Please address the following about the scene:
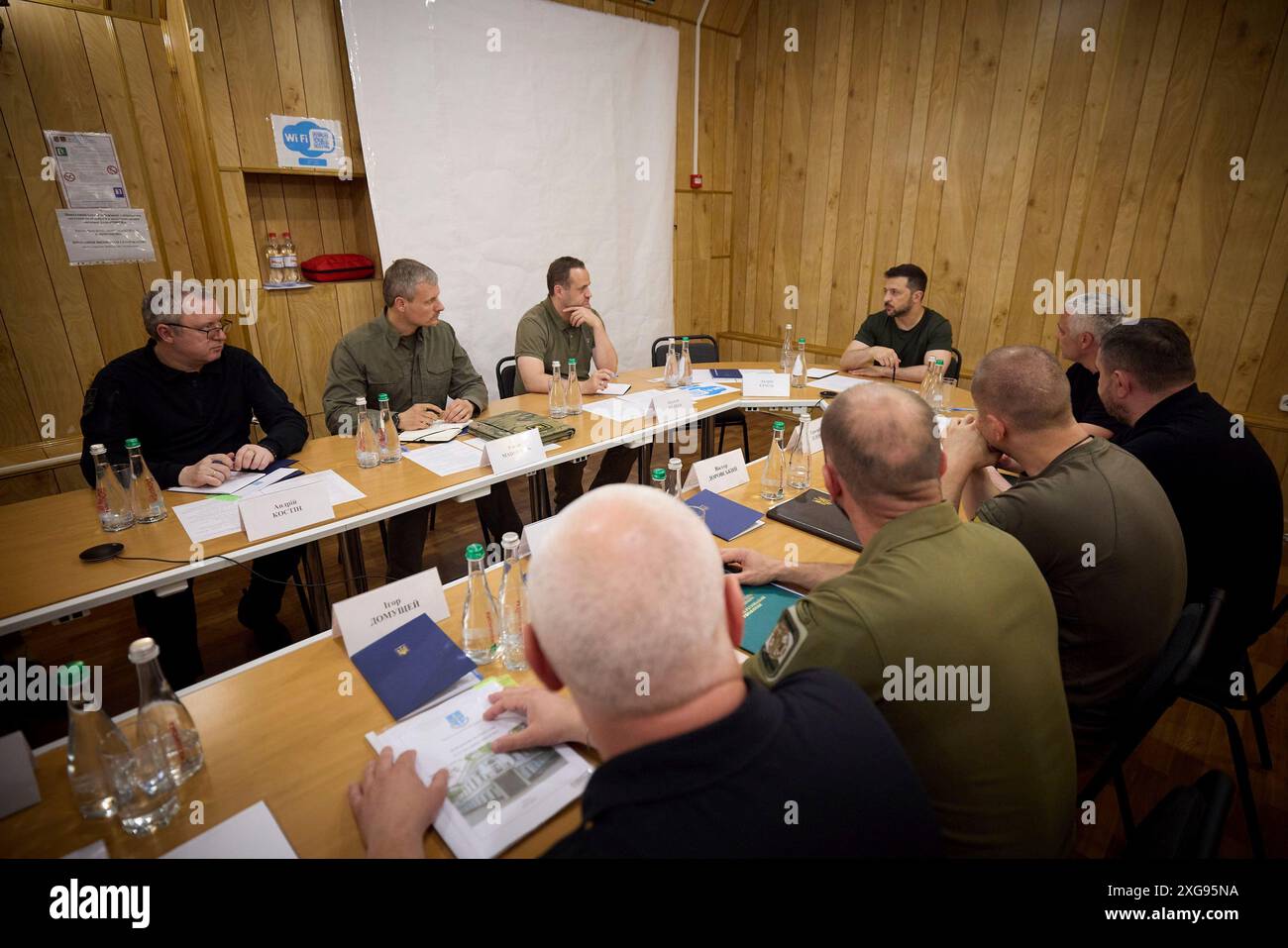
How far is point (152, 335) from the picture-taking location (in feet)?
7.84

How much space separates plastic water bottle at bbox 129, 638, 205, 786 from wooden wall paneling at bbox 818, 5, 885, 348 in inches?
200

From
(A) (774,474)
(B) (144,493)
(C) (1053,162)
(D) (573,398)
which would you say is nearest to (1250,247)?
(C) (1053,162)

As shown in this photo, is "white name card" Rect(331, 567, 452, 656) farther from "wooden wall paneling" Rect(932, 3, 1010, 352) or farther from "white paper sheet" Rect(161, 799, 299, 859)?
"wooden wall paneling" Rect(932, 3, 1010, 352)

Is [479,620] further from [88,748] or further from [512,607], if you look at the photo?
[88,748]

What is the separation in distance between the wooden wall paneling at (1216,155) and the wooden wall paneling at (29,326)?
6019 millimetres

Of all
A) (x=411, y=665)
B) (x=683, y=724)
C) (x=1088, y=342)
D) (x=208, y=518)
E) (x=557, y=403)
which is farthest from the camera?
(x=557, y=403)

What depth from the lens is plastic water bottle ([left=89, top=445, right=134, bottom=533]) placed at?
1891 millimetres

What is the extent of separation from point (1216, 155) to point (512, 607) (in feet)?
14.7

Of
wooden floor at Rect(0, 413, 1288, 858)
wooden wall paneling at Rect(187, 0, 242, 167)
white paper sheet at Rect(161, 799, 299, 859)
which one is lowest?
wooden floor at Rect(0, 413, 1288, 858)

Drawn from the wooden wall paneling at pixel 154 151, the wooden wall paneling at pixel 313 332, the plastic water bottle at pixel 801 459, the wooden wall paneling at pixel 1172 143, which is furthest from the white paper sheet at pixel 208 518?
the wooden wall paneling at pixel 1172 143

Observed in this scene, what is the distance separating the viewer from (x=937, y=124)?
15.0ft

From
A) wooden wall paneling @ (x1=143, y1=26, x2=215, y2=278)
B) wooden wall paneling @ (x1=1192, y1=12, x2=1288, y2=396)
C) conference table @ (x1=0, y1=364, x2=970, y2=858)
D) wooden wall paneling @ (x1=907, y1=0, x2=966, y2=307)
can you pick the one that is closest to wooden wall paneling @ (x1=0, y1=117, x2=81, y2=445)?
wooden wall paneling @ (x1=143, y1=26, x2=215, y2=278)

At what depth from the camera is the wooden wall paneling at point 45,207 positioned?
3.01 metres

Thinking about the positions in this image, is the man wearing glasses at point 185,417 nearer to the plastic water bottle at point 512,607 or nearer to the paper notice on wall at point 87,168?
the plastic water bottle at point 512,607
